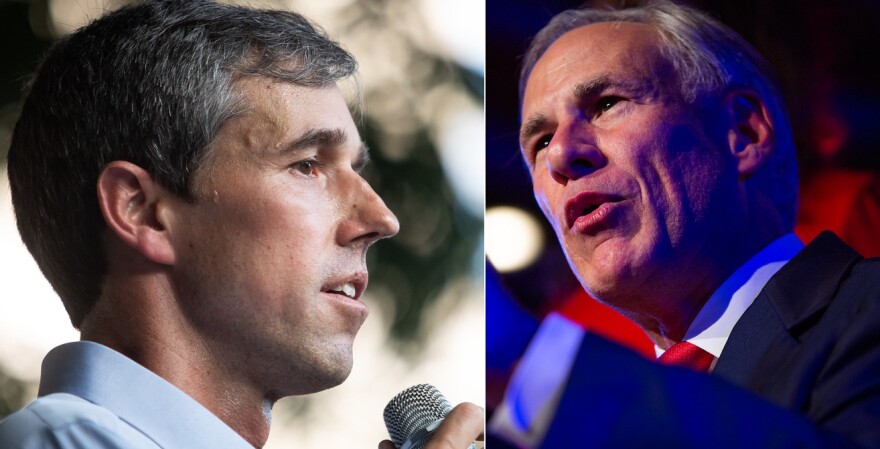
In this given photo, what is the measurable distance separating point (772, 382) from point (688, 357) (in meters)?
0.13

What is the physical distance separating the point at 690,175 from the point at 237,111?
27.6 inches

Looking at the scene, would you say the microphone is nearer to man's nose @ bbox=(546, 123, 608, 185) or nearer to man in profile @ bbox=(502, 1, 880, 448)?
man in profile @ bbox=(502, 1, 880, 448)

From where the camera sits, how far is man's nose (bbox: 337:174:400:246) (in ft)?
5.31

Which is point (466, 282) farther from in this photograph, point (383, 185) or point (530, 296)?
point (530, 296)

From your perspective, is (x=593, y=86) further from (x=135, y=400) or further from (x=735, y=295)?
(x=135, y=400)

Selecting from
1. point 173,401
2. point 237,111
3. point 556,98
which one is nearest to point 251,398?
point 173,401

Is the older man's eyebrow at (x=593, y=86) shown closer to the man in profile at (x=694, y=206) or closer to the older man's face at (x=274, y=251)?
the man in profile at (x=694, y=206)

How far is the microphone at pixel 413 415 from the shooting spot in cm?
160

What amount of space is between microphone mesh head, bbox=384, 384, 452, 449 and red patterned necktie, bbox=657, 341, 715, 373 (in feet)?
1.18

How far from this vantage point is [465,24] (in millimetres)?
2656

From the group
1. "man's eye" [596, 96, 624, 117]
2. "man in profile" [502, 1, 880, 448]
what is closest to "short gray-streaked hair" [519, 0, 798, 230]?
"man in profile" [502, 1, 880, 448]

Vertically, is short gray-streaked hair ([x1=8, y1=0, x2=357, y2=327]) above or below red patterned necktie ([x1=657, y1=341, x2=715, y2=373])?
above

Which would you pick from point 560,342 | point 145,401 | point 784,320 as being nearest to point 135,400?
point 145,401

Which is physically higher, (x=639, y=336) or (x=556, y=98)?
(x=556, y=98)
